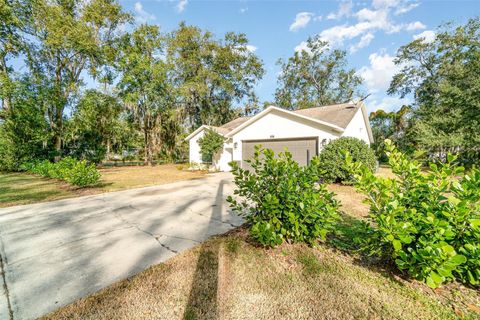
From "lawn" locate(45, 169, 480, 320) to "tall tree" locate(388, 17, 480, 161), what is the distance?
15.8 meters

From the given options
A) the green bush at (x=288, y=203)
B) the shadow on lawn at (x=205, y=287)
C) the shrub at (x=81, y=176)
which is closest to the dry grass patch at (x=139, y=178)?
the shrub at (x=81, y=176)

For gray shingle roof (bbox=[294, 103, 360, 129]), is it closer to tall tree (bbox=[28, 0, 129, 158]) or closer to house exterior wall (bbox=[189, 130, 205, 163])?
house exterior wall (bbox=[189, 130, 205, 163])

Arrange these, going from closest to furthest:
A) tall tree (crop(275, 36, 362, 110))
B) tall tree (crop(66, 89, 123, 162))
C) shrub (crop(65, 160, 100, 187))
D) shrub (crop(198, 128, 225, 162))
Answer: shrub (crop(65, 160, 100, 187))
shrub (crop(198, 128, 225, 162))
tall tree (crop(66, 89, 123, 162))
tall tree (crop(275, 36, 362, 110))

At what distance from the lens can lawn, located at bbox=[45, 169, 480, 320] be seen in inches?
74.5

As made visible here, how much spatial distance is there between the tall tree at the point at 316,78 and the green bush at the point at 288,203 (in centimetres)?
2904

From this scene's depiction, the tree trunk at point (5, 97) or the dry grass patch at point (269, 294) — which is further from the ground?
the tree trunk at point (5, 97)

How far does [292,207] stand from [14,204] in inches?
352

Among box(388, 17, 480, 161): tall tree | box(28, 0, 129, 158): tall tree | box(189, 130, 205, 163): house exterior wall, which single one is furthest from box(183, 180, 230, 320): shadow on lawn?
box(28, 0, 129, 158): tall tree

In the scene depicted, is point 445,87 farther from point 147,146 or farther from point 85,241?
point 147,146

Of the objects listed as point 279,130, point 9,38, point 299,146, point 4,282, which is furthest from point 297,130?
point 9,38

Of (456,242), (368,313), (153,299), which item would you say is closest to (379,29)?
(456,242)

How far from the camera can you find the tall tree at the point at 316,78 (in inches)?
1091

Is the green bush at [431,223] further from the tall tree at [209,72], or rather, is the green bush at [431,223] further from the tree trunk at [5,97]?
the tall tree at [209,72]

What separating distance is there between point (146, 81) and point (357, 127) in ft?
69.0
